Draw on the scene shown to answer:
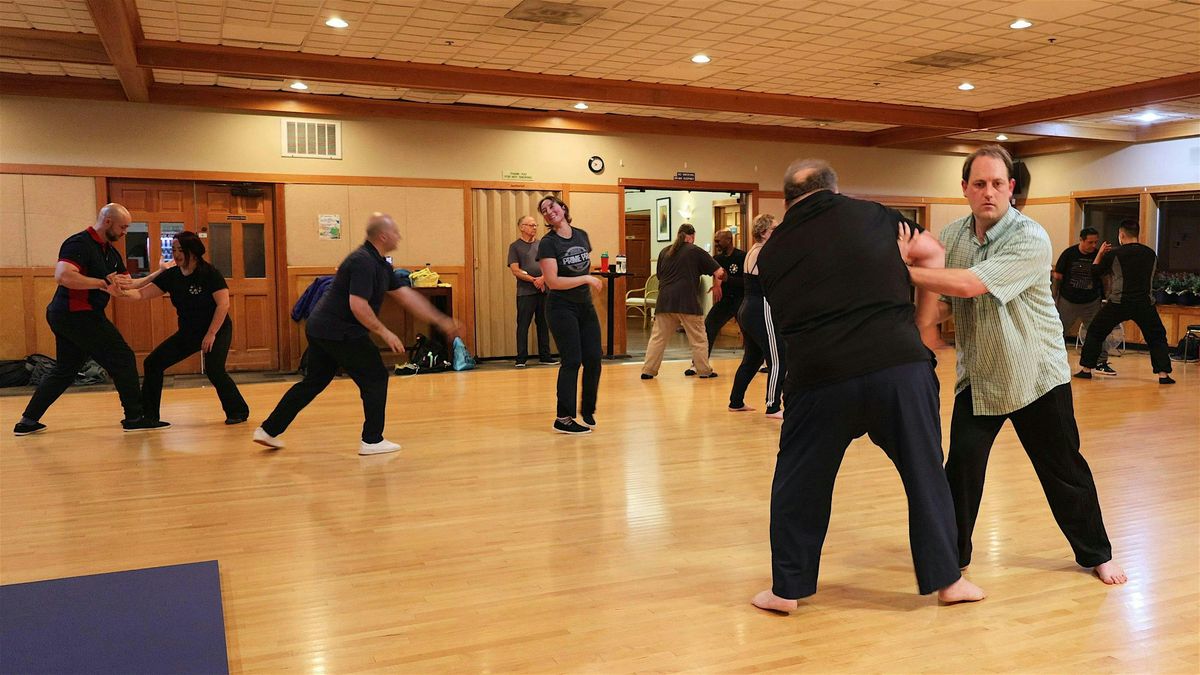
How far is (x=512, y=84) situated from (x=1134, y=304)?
6172 millimetres

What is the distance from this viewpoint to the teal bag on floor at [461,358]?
10016 millimetres

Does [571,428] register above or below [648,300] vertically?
below

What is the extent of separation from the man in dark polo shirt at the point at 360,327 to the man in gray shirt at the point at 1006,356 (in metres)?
2.68

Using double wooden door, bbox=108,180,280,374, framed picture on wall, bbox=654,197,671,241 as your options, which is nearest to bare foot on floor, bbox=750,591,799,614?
double wooden door, bbox=108,180,280,374

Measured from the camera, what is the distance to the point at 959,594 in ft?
9.57

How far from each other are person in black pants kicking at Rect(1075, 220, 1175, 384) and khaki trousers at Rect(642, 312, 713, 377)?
3597 mm

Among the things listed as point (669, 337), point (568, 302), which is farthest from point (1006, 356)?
point (669, 337)

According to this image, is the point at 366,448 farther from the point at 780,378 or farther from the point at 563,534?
the point at 780,378

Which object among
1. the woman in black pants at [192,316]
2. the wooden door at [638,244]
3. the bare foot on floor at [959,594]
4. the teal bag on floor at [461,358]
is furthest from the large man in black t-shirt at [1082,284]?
the wooden door at [638,244]

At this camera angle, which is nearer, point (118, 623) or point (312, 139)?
point (118, 623)

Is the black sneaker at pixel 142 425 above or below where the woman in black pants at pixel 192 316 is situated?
below

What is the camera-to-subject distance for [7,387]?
332 inches

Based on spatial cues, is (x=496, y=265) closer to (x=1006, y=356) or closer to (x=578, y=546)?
(x=578, y=546)

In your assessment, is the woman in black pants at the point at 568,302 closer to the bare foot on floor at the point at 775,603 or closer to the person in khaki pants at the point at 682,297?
the person in khaki pants at the point at 682,297
